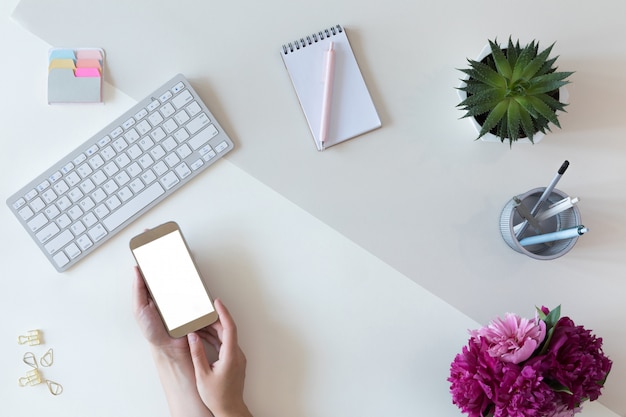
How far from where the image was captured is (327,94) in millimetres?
932

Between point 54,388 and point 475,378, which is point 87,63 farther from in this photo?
point 475,378

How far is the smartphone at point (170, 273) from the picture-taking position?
90 cm

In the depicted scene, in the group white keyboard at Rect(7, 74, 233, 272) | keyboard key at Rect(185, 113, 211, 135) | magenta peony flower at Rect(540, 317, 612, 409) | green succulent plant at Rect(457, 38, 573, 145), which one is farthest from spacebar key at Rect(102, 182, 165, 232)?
magenta peony flower at Rect(540, 317, 612, 409)

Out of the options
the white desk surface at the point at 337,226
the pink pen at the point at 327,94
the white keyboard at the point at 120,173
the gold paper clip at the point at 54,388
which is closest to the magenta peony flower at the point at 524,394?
the white desk surface at the point at 337,226

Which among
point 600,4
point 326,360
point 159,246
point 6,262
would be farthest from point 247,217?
point 600,4

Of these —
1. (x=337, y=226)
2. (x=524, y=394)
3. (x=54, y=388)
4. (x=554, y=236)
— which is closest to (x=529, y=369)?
(x=524, y=394)

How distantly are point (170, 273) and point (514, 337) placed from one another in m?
0.51

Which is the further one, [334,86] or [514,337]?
[334,86]

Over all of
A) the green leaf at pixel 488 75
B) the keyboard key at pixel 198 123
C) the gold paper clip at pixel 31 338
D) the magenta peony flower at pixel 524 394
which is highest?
the green leaf at pixel 488 75

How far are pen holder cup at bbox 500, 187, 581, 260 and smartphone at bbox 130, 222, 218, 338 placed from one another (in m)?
0.47

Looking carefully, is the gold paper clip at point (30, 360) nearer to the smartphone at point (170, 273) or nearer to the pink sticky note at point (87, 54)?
the smartphone at point (170, 273)

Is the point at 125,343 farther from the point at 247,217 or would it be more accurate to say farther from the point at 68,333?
the point at 247,217

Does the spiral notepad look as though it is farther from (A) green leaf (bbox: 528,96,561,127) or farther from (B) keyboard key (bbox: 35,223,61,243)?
(B) keyboard key (bbox: 35,223,61,243)

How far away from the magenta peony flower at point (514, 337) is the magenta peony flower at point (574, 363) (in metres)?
0.02
